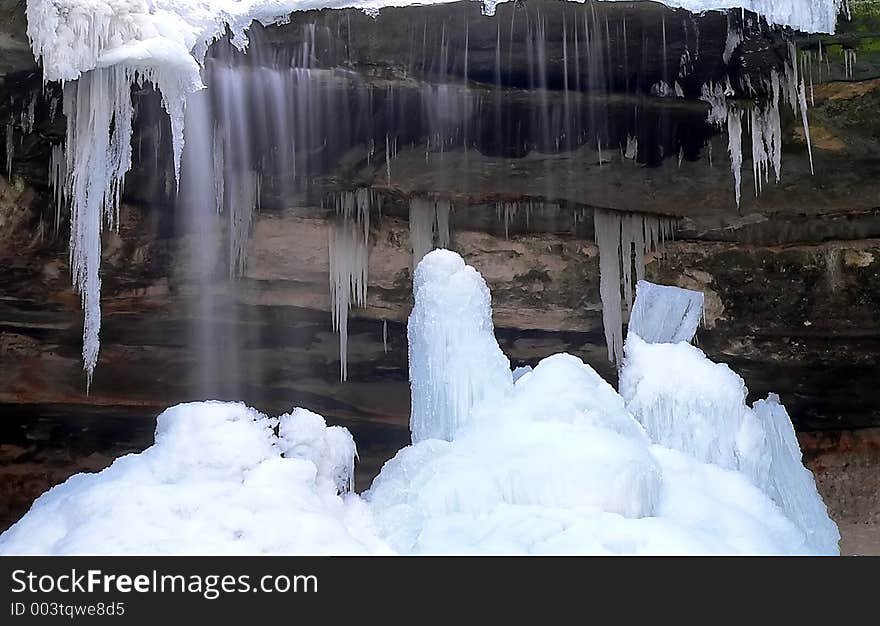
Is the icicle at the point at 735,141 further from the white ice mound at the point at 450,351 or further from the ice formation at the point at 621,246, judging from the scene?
the white ice mound at the point at 450,351

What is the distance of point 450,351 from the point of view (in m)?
4.29

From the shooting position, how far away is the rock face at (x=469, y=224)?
537 cm

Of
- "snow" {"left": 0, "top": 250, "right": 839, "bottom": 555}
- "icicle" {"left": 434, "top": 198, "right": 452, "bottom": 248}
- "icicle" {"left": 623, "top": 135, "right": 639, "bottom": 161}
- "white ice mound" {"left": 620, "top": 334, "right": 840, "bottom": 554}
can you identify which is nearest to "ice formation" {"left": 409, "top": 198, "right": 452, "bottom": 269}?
"icicle" {"left": 434, "top": 198, "right": 452, "bottom": 248}

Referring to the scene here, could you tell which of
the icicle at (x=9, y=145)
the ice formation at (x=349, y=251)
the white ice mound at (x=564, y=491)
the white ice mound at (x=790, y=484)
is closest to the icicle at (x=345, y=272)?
the ice formation at (x=349, y=251)

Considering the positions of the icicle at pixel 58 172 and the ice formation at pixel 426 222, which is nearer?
the icicle at pixel 58 172

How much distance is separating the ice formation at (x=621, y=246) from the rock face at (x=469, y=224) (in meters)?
0.14

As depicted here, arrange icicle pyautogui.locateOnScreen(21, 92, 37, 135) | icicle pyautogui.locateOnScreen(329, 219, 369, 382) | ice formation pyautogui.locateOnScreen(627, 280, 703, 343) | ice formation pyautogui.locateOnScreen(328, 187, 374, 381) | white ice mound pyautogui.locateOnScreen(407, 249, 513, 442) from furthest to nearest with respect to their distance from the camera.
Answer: icicle pyautogui.locateOnScreen(329, 219, 369, 382), ice formation pyautogui.locateOnScreen(328, 187, 374, 381), icicle pyautogui.locateOnScreen(21, 92, 37, 135), ice formation pyautogui.locateOnScreen(627, 280, 703, 343), white ice mound pyautogui.locateOnScreen(407, 249, 513, 442)

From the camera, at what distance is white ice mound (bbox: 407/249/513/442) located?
4.22m

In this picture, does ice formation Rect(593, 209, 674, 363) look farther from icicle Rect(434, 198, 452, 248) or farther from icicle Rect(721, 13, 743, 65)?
icicle Rect(721, 13, 743, 65)

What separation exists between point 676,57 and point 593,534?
3526 millimetres

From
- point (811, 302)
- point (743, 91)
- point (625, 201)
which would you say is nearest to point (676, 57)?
point (743, 91)

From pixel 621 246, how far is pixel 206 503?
175 inches

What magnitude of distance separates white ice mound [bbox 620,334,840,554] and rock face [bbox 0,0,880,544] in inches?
84.3

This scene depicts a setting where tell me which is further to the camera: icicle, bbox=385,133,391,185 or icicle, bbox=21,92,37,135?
icicle, bbox=385,133,391,185
